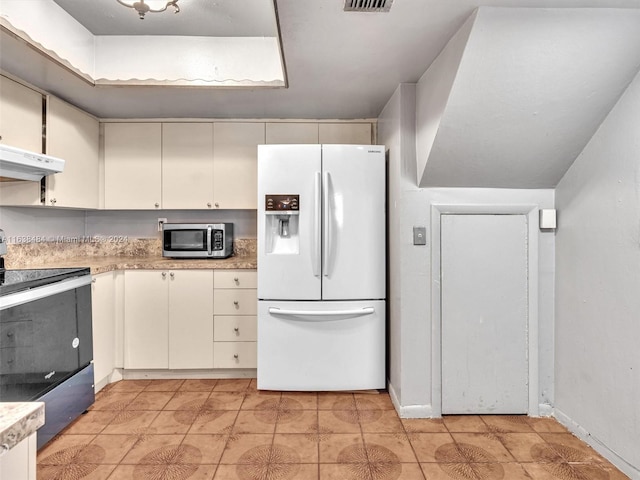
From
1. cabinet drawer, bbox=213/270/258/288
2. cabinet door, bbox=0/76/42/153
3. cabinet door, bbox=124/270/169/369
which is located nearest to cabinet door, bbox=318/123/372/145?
cabinet drawer, bbox=213/270/258/288

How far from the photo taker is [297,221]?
243cm

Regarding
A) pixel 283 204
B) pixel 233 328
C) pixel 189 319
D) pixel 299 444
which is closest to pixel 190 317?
pixel 189 319

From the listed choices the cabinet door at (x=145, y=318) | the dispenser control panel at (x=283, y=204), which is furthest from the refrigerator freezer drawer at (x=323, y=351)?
the cabinet door at (x=145, y=318)

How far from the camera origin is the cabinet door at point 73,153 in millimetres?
2404

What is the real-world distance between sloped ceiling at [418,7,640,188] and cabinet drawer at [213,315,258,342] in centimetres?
164

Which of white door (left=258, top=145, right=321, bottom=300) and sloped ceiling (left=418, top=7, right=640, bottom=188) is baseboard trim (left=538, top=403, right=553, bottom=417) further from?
white door (left=258, top=145, right=321, bottom=300)

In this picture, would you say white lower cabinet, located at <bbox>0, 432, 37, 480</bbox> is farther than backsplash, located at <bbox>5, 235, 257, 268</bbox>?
No

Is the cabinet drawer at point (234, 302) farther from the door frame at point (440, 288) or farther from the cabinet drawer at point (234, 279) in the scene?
Result: the door frame at point (440, 288)

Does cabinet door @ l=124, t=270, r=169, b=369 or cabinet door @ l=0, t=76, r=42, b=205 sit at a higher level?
cabinet door @ l=0, t=76, r=42, b=205

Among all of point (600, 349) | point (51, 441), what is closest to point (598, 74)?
point (600, 349)

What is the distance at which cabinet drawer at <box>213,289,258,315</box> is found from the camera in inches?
106

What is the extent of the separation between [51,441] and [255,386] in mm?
1197

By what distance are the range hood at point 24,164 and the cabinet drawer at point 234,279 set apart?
1.20m

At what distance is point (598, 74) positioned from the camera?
1627 millimetres
